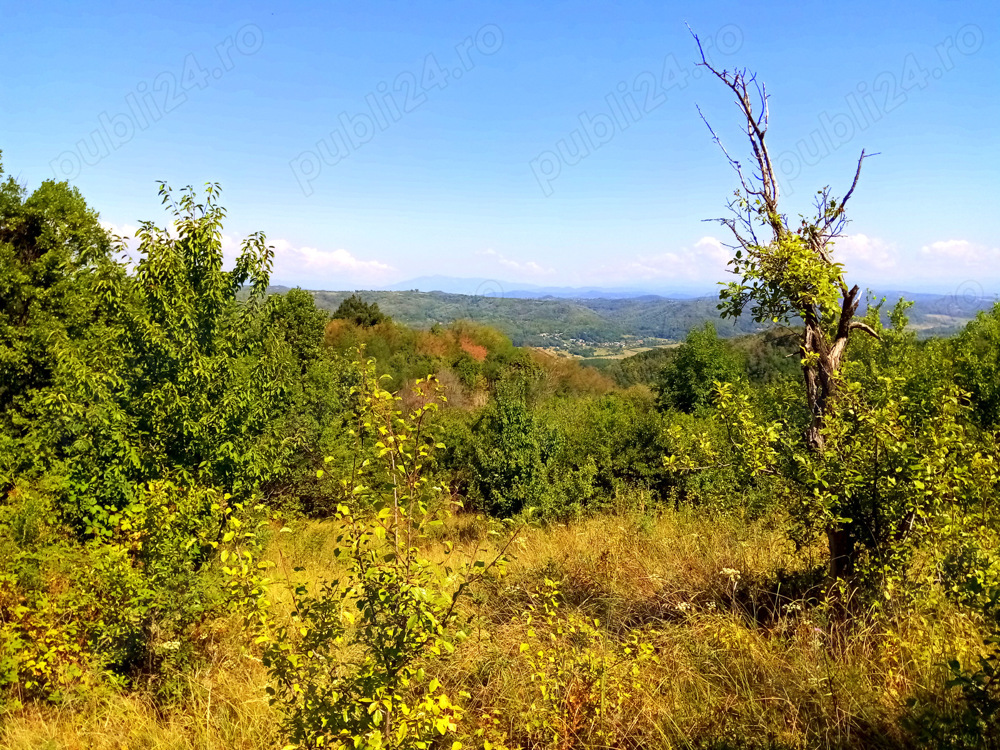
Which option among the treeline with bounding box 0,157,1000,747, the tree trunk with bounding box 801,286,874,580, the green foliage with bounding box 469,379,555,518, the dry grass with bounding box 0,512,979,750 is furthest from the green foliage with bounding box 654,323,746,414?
the tree trunk with bounding box 801,286,874,580

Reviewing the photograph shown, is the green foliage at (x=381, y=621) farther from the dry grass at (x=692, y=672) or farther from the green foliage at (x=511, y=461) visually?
the green foliage at (x=511, y=461)

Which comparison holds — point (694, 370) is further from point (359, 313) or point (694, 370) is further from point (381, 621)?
point (381, 621)

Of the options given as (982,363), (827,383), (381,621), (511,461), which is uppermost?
(827,383)

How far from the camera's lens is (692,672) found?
4.12 metres

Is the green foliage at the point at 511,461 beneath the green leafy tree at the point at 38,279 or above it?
beneath

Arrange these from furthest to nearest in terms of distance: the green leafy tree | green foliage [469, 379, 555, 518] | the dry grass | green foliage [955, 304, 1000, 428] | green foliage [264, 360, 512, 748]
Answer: green foliage [955, 304, 1000, 428] < green foliage [469, 379, 555, 518] < the green leafy tree < the dry grass < green foliage [264, 360, 512, 748]

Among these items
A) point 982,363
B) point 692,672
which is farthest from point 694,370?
point 692,672

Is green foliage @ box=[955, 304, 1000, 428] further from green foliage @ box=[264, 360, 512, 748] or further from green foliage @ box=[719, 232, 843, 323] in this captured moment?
green foliage @ box=[264, 360, 512, 748]

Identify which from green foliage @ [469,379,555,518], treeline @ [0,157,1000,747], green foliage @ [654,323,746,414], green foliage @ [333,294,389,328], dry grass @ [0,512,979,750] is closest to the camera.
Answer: treeline @ [0,157,1000,747]

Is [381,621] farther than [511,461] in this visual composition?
No

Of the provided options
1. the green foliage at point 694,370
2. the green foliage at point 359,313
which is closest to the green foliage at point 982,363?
the green foliage at point 694,370

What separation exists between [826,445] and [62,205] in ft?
62.6

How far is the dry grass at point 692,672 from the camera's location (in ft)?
11.6

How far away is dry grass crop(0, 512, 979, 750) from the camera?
3.52m
